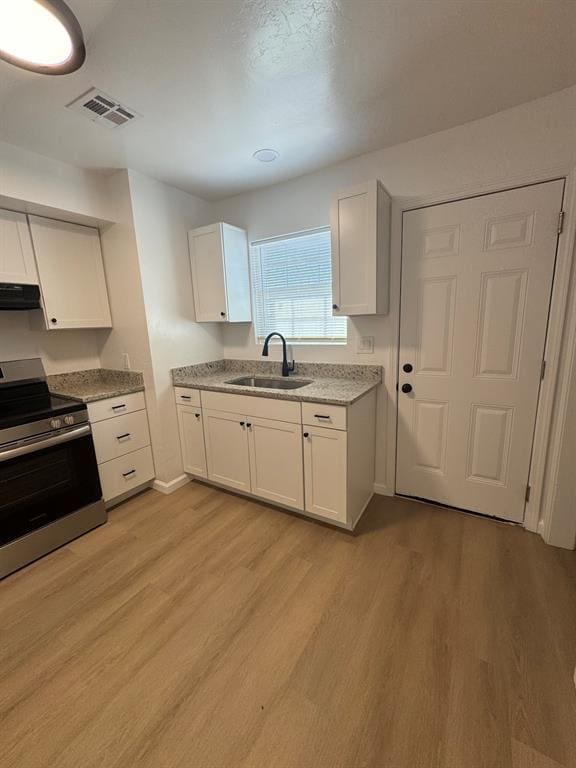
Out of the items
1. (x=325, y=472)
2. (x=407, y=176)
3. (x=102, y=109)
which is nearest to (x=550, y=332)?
(x=407, y=176)

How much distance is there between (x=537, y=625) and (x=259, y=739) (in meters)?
1.27

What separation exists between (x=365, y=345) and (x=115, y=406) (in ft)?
6.34

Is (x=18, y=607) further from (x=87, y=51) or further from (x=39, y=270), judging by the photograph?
(x=87, y=51)

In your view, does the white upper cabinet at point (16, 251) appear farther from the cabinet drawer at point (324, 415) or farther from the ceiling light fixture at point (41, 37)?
the cabinet drawer at point (324, 415)

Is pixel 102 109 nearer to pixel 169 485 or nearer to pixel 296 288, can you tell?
pixel 296 288

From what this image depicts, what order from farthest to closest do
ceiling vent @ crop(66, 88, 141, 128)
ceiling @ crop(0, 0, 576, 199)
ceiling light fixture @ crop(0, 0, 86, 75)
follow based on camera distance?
ceiling vent @ crop(66, 88, 141, 128) < ceiling @ crop(0, 0, 576, 199) < ceiling light fixture @ crop(0, 0, 86, 75)

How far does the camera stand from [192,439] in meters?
2.71

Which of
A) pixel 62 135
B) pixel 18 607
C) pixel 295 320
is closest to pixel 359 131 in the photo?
pixel 295 320

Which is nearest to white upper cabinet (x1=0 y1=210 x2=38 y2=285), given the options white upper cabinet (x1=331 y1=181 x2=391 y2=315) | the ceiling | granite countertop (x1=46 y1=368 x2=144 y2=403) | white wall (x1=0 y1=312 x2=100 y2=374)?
white wall (x1=0 y1=312 x2=100 y2=374)

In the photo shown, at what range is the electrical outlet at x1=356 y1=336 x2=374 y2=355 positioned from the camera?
2.38m

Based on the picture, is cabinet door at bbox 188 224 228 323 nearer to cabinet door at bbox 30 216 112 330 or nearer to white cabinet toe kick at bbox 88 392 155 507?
cabinet door at bbox 30 216 112 330

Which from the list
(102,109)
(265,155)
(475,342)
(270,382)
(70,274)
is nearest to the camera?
(102,109)

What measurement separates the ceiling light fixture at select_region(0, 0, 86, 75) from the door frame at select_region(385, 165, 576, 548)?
1.78m

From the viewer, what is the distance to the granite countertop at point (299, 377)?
204 centimetres
